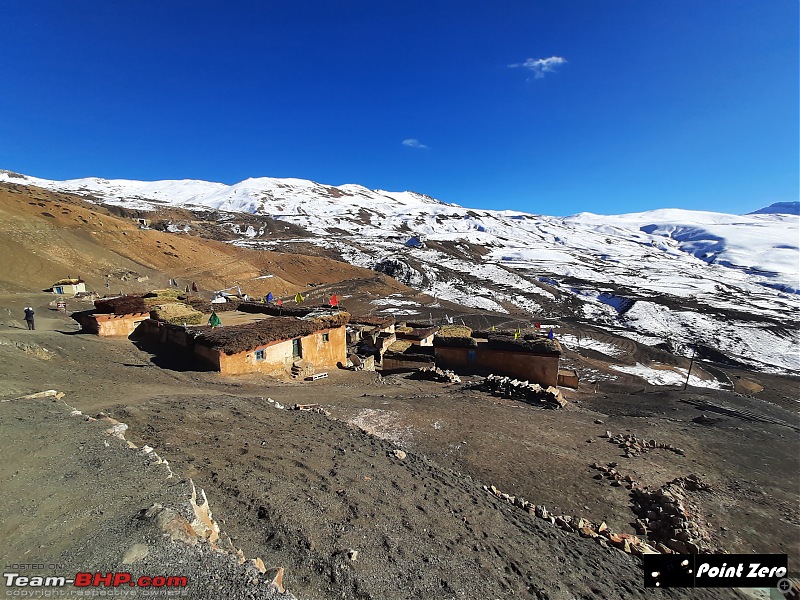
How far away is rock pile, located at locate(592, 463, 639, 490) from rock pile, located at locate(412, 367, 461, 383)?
7767 millimetres

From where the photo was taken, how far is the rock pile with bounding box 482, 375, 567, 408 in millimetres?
14586

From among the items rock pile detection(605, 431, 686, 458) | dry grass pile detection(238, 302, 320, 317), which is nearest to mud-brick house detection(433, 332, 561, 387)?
rock pile detection(605, 431, 686, 458)

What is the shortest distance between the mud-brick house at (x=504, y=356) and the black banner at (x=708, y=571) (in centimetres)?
1177

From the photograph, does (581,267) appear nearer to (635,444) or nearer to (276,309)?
(276,309)

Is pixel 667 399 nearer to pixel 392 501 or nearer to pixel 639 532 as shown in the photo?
pixel 639 532

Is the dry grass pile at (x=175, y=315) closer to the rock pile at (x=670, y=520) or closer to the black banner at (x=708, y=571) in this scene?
the rock pile at (x=670, y=520)

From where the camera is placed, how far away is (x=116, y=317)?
16750 mm

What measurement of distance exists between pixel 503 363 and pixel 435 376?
3.82 metres

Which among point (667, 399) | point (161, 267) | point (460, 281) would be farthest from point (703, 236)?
point (161, 267)

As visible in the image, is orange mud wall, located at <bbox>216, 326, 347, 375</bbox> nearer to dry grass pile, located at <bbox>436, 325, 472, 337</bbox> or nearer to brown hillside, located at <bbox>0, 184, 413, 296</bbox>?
dry grass pile, located at <bbox>436, 325, 472, 337</bbox>

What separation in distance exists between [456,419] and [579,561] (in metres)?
5.87

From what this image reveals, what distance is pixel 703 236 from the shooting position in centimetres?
15012

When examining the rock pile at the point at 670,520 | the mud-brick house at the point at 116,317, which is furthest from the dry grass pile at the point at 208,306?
the rock pile at the point at 670,520

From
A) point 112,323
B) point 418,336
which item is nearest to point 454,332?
point 418,336
